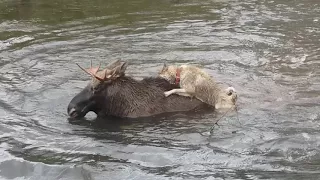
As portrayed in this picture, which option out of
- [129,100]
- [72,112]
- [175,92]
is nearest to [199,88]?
[175,92]

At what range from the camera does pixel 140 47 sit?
41.3 ft

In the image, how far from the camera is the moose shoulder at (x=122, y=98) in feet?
27.7

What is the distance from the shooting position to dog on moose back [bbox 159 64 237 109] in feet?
28.3

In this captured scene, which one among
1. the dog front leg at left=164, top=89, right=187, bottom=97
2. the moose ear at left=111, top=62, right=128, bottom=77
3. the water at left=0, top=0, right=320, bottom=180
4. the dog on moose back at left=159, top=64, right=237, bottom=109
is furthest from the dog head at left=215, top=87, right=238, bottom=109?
the moose ear at left=111, top=62, right=128, bottom=77

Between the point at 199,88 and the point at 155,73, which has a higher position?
the point at 199,88

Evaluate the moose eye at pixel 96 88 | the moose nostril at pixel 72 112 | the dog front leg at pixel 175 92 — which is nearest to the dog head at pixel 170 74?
the dog front leg at pixel 175 92

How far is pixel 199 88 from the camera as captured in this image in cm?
867

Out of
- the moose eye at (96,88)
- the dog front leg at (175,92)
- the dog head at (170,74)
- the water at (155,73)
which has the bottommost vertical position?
the water at (155,73)

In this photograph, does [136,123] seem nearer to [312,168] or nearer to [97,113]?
[97,113]

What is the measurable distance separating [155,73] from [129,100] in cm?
195

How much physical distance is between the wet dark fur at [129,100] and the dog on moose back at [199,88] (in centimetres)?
14

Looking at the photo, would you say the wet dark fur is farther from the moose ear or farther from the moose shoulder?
the moose ear

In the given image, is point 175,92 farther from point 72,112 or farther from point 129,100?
point 72,112

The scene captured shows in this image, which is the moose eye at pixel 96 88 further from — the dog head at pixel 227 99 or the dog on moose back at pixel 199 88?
the dog head at pixel 227 99
